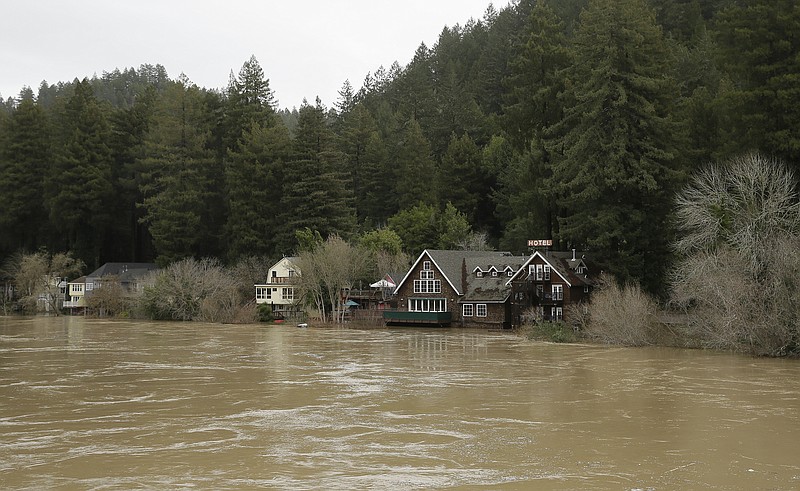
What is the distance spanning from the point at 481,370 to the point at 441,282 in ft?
94.8

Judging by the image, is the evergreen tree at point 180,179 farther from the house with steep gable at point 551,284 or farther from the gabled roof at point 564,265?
the house with steep gable at point 551,284

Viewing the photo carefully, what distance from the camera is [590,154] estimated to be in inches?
2028

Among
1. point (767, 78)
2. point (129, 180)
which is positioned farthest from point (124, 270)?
point (767, 78)

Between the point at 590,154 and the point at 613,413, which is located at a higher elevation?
the point at 590,154

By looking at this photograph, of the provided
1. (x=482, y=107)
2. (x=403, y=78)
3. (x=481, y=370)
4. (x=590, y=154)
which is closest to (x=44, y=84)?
(x=403, y=78)

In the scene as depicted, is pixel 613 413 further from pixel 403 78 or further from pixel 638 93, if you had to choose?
pixel 403 78

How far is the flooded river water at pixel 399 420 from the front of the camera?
16.9m

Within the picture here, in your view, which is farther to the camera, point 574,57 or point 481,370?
point 574,57

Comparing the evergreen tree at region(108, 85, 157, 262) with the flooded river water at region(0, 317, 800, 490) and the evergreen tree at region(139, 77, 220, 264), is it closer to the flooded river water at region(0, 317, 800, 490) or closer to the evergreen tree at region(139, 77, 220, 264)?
the evergreen tree at region(139, 77, 220, 264)

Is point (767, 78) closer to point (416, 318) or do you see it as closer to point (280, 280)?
point (416, 318)

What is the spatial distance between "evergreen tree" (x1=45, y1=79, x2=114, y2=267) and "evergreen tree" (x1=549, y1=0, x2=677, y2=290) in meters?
51.8

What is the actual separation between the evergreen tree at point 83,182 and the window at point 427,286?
3853 cm

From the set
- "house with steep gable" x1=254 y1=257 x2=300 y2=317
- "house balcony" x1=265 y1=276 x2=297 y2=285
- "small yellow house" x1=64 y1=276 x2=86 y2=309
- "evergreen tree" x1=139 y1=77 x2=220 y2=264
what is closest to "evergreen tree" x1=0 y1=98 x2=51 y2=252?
"small yellow house" x1=64 y1=276 x2=86 y2=309

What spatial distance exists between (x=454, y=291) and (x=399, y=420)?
3944cm
